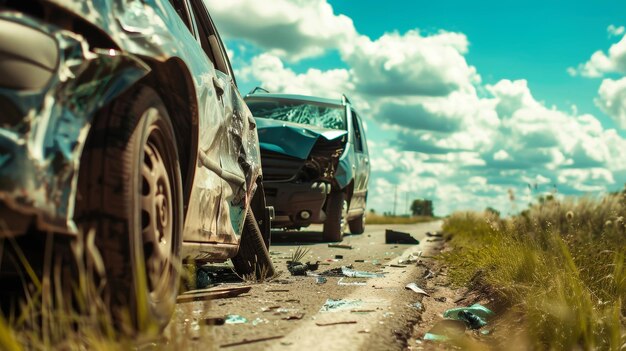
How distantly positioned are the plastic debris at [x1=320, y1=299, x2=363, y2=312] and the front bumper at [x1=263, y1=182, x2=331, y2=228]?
5.52 m

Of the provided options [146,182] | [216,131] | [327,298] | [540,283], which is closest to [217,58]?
[216,131]

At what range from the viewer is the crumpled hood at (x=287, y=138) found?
938 centimetres

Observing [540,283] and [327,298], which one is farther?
[327,298]

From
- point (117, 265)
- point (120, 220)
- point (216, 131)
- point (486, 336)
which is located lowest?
point (486, 336)

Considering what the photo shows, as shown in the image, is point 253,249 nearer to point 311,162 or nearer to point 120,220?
point 120,220

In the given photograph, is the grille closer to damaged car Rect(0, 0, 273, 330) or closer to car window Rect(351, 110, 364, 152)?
car window Rect(351, 110, 364, 152)

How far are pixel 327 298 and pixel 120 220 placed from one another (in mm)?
1928

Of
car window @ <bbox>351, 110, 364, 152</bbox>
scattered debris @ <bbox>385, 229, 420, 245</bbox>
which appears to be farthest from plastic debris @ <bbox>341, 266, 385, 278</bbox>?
car window @ <bbox>351, 110, 364, 152</bbox>

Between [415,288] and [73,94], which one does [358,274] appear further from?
[73,94]

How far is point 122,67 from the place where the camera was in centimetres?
224

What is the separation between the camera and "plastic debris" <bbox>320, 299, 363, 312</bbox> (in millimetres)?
3528

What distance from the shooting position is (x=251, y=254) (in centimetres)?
498

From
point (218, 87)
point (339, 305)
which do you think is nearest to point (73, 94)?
point (218, 87)

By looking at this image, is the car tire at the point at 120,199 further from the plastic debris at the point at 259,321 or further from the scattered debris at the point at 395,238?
the scattered debris at the point at 395,238
